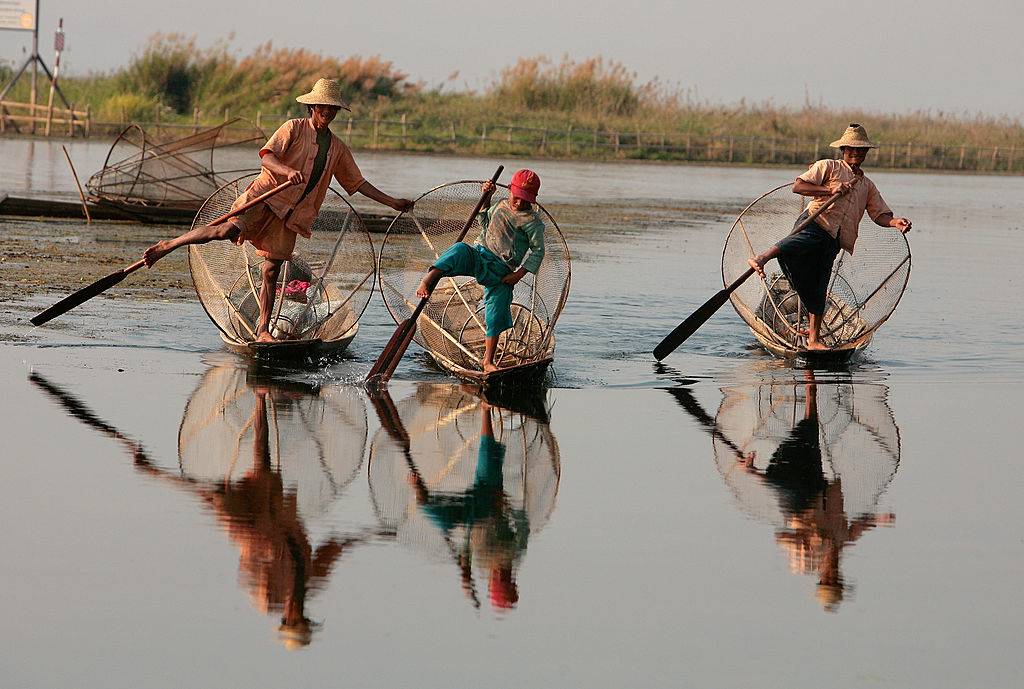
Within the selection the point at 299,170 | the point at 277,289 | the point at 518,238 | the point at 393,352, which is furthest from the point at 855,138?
the point at 277,289

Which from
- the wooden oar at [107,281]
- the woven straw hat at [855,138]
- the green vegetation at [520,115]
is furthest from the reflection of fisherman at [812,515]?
the green vegetation at [520,115]

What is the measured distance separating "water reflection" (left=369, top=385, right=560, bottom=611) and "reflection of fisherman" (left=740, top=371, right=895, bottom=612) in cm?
104

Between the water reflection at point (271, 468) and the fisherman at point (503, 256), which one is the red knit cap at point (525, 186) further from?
the water reflection at point (271, 468)

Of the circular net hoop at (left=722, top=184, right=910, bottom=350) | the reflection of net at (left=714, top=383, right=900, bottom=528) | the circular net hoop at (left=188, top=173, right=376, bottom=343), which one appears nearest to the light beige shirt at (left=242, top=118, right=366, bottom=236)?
the circular net hoop at (left=188, top=173, right=376, bottom=343)

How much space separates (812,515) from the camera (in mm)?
6758

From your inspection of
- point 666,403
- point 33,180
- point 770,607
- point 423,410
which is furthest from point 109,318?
point 33,180

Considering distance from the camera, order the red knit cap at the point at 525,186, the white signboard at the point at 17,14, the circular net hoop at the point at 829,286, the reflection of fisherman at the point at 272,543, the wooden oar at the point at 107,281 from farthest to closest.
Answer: the white signboard at the point at 17,14 → the circular net hoop at the point at 829,286 → the wooden oar at the point at 107,281 → the red knit cap at the point at 525,186 → the reflection of fisherman at the point at 272,543

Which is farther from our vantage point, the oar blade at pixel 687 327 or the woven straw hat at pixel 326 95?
the oar blade at pixel 687 327

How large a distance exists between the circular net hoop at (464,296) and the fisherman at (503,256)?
0.96ft

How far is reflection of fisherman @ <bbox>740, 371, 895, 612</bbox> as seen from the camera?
5938mm

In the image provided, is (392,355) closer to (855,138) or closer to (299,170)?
(299,170)

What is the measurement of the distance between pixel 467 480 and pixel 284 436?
3.83ft

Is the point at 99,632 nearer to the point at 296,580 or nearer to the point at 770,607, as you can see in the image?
the point at 296,580

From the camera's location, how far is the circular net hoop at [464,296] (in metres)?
10.0
